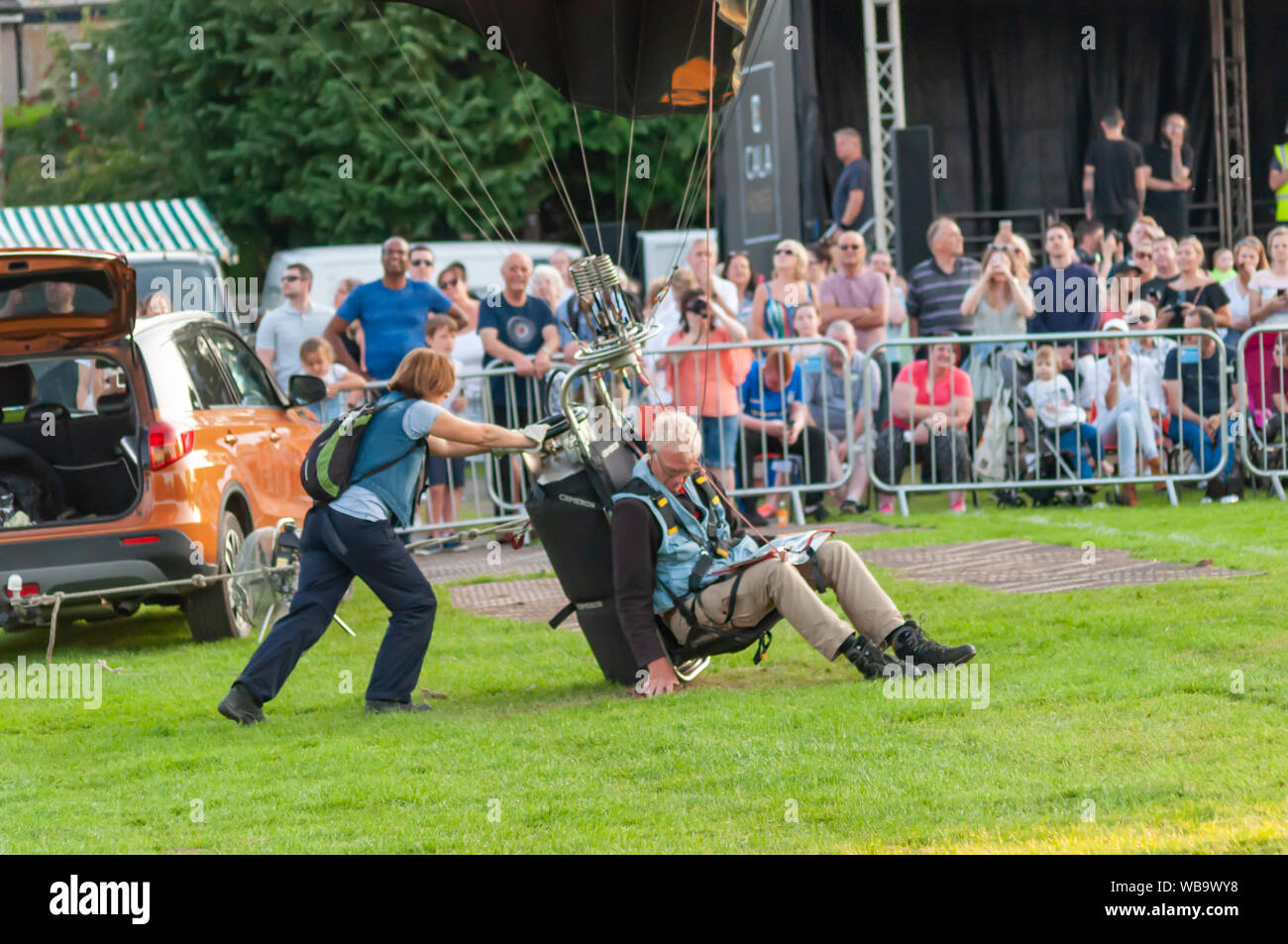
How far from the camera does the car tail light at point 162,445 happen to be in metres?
10.0

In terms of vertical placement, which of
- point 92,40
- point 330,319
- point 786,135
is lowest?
point 330,319

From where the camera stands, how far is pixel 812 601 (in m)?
7.90

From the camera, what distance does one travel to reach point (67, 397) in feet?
37.3

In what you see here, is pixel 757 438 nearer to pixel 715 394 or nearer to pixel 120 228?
pixel 715 394

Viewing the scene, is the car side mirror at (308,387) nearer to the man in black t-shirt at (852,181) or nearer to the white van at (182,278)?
the man in black t-shirt at (852,181)

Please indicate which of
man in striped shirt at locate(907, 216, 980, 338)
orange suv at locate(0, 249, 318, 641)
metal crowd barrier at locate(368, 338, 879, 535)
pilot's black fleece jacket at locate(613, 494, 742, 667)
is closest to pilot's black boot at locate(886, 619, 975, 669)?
pilot's black fleece jacket at locate(613, 494, 742, 667)

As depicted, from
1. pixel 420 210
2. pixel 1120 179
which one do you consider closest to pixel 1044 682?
pixel 1120 179

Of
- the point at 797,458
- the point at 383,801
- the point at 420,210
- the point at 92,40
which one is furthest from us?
the point at 92,40

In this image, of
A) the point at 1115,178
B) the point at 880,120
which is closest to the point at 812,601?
the point at 880,120

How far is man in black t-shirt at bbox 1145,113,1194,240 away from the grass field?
10.7 m

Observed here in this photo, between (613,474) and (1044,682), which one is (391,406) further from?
(1044,682)

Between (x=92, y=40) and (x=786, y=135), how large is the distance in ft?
74.2

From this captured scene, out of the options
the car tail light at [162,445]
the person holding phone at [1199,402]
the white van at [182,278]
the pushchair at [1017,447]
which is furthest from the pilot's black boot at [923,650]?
the white van at [182,278]

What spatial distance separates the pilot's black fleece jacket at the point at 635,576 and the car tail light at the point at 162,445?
322 cm
